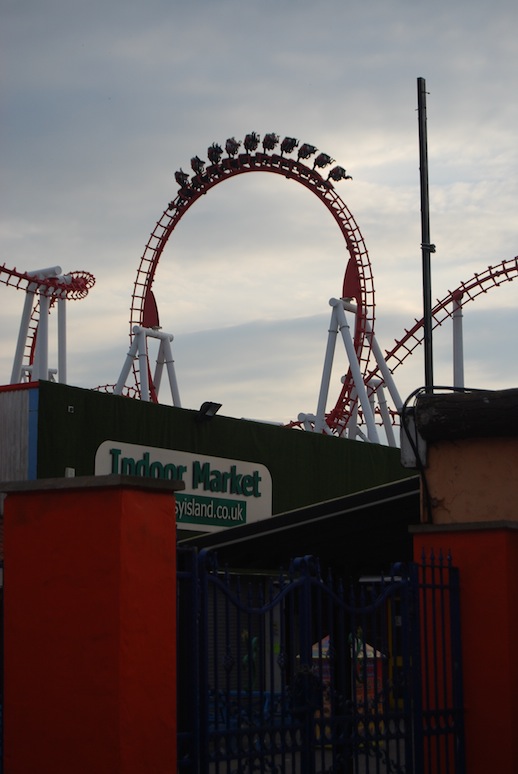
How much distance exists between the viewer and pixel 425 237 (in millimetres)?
10602

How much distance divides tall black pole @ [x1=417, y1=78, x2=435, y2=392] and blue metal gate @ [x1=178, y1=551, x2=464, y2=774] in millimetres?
2645

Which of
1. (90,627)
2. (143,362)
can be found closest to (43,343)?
(143,362)

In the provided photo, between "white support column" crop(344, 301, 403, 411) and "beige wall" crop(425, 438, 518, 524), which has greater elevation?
"white support column" crop(344, 301, 403, 411)

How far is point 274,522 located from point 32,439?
29.2 feet

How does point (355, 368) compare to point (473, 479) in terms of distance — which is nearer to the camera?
point (473, 479)

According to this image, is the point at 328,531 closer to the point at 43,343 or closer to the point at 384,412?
the point at 43,343

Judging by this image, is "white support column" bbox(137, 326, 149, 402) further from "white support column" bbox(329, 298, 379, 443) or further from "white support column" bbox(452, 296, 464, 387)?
"white support column" bbox(452, 296, 464, 387)

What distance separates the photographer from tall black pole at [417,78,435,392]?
33.6 ft

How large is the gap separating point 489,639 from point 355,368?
2139 cm

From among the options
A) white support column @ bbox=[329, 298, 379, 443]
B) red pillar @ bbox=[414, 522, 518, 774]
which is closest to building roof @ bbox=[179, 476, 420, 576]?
A: red pillar @ bbox=[414, 522, 518, 774]

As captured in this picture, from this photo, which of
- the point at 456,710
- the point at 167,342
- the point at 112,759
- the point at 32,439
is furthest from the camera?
the point at 167,342

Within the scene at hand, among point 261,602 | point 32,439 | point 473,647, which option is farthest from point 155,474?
point 261,602

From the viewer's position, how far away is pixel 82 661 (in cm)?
545

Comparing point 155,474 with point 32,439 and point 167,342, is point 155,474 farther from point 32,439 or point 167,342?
point 167,342
